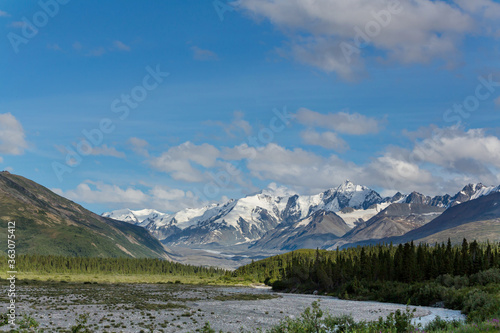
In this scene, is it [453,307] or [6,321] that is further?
[453,307]

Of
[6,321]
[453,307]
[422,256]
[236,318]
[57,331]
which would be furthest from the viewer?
[422,256]

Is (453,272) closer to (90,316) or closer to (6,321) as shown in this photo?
(90,316)

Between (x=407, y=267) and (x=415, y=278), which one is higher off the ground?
(x=407, y=267)

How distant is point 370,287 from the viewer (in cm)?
13200

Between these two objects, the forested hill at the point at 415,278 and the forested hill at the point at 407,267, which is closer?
the forested hill at the point at 415,278

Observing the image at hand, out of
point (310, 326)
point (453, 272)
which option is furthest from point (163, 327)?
point (453, 272)

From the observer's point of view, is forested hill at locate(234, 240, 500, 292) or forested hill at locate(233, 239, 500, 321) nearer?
forested hill at locate(233, 239, 500, 321)

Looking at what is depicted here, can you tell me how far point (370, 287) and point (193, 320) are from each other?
3284 inches

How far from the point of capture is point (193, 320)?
207 feet

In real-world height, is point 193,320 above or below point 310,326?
below

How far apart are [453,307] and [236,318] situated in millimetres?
46163

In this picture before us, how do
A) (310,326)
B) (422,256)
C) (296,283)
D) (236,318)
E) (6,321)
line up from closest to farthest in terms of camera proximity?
(310,326) < (6,321) < (236,318) < (422,256) < (296,283)

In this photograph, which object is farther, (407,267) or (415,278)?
(407,267)

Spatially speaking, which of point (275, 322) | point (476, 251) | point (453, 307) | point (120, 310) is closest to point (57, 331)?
point (120, 310)
